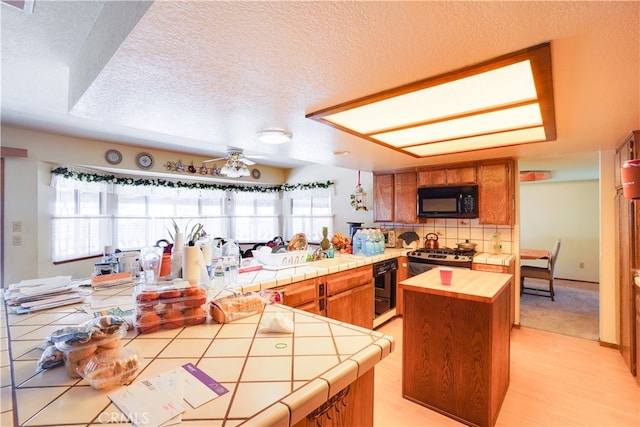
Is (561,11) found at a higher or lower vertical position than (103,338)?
higher

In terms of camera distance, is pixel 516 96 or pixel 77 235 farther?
pixel 77 235

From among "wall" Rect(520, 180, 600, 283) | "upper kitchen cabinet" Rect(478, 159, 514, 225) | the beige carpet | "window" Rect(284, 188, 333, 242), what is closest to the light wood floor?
the beige carpet

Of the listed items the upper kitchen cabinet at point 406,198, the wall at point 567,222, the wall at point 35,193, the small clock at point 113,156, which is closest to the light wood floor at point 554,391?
the upper kitchen cabinet at point 406,198

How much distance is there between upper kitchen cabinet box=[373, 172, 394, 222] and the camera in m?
4.27

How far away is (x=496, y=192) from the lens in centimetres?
342

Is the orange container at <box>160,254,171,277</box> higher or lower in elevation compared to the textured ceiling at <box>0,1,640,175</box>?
lower

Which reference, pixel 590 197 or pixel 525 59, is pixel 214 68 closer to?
pixel 525 59

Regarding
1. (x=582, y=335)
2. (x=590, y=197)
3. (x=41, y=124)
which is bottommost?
(x=582, y=335)

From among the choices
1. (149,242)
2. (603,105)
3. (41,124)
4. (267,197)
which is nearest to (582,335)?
(603,105)

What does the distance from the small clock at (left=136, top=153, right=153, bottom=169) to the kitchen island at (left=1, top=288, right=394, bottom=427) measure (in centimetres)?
351

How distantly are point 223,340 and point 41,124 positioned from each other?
3.81m

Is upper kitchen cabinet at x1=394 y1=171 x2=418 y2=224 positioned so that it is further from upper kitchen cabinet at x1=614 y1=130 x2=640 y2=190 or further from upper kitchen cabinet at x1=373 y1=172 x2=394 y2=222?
upper kitchen cabinet at x1=614 y1=130 x2=640 y2=190

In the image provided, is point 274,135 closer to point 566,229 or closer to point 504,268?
point 504,268

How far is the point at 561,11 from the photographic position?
2.99 ft
